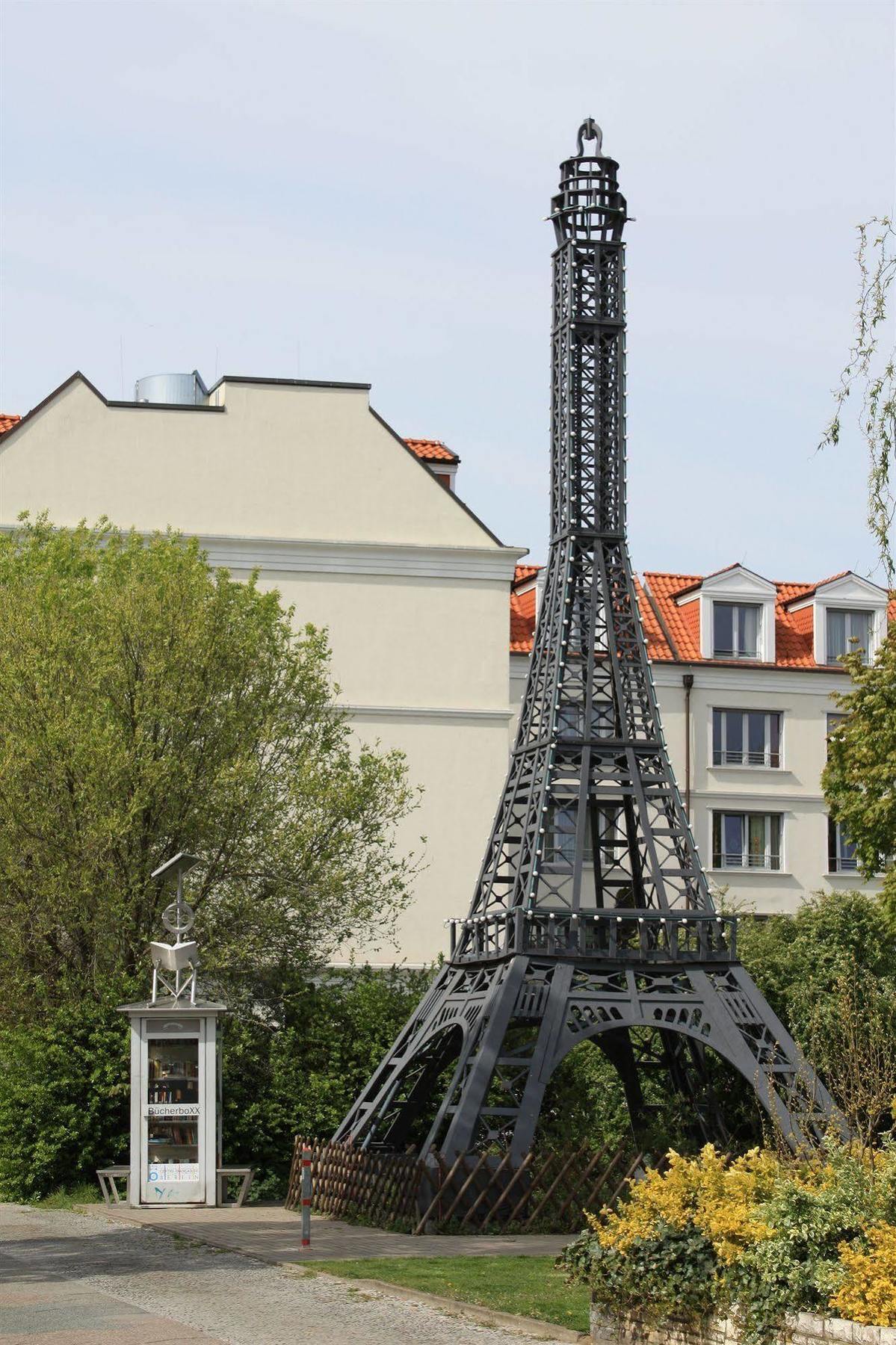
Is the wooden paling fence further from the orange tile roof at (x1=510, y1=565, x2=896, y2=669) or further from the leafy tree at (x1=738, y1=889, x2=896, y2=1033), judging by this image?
the orange tile roof at (x1=510, y1=565, x2=896, y2=669)

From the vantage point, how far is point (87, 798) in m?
31.3

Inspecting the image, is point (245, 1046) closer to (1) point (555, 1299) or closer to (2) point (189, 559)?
(2) point (189, 559)

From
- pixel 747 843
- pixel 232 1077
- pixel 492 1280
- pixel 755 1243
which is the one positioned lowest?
pixel 232 1077

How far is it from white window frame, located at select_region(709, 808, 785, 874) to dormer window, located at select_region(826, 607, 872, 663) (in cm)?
515

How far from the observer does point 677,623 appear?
2170 inches

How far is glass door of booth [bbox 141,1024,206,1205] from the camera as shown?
26.4m

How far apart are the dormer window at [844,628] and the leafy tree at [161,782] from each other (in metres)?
23.3

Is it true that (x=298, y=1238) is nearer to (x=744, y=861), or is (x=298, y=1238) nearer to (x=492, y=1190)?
(x=492, y=1190)

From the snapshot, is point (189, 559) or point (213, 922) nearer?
point (213, 922)

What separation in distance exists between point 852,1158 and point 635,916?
1321cm

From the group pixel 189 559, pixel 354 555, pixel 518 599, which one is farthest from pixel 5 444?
pixel 518 599

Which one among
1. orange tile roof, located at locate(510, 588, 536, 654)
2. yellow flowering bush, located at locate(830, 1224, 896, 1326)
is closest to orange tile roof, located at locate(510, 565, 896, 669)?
orange tile roof, located at locate(510, 588, 536, 654)

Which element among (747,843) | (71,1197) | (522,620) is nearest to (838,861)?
(747,843)

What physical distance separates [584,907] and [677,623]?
86.6 feet
